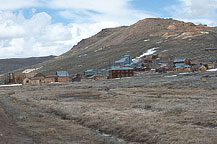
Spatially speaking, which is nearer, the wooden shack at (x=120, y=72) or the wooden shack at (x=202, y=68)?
the wooden shack at (x=202, y=68)

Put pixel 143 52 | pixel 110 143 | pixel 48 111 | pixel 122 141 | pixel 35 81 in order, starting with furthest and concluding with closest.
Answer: pixel 143 52, pixel 35 81, pixel 48 111, pixel 122 141, pixel 110 143

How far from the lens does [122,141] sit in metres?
13.7

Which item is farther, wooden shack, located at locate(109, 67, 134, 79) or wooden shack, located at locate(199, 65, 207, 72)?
wooden shack, located at locate(109, 67, 134, 79)

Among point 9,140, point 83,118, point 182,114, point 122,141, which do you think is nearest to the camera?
point 9,140

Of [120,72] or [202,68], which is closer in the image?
[202,68]

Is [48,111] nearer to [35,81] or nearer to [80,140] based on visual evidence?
[80,140]

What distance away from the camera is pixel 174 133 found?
13367 millimetres

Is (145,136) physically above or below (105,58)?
below

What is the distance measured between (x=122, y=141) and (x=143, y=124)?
7.51 ft

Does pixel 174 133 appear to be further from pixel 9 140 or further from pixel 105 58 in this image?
pixel 105 58

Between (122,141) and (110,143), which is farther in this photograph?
(122,141)

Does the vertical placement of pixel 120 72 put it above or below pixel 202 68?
below

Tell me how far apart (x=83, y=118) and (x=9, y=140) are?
26.2ft

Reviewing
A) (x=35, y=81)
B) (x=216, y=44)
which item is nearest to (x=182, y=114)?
(x=35, y=81)
